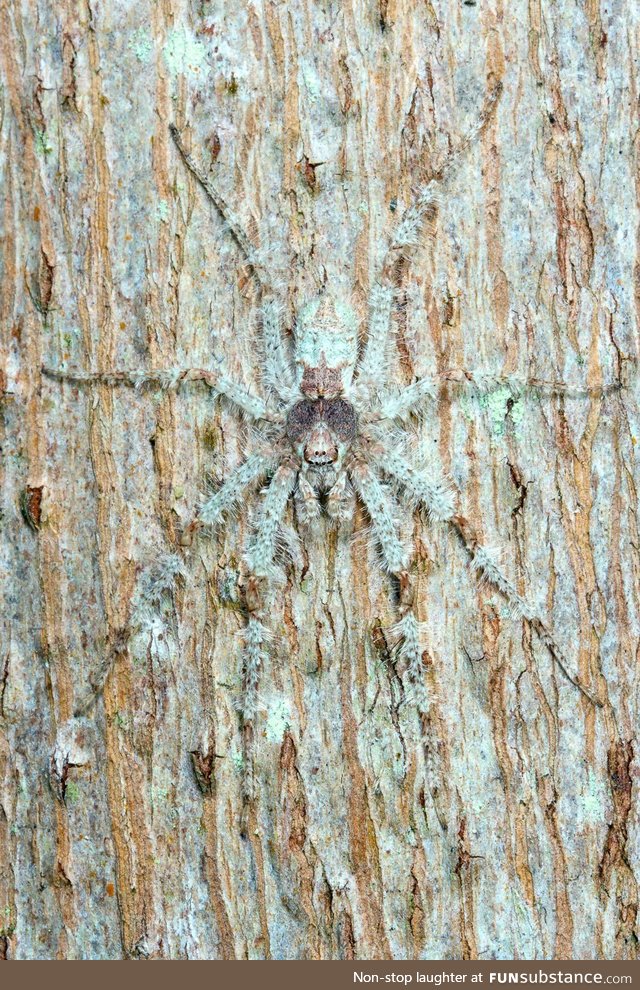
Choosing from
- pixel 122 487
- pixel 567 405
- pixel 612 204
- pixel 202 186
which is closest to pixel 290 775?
pixel 122 487

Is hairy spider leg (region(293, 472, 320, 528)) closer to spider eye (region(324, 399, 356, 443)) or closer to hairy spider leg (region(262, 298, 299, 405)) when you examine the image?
spider eye (region(324, 399, 356, 443))

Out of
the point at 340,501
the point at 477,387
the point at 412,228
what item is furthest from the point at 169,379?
the point at 477,387

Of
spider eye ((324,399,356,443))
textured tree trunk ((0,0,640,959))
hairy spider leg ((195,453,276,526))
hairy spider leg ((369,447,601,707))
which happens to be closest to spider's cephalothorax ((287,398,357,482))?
spider eye ((324,399,356,443))

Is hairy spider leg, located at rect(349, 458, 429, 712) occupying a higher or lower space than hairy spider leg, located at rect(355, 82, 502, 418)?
lower

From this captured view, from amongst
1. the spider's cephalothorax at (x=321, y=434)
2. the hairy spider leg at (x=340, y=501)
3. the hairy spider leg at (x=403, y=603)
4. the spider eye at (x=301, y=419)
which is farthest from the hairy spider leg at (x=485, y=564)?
the spider eye at (x=301, y=419)

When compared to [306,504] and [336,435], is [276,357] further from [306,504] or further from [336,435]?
[306,504]

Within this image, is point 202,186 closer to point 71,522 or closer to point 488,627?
point 71,522

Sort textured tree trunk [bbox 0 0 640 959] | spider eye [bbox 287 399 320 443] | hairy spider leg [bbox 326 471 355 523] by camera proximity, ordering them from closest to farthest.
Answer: textured tree trunk [bbox 0 0 640 959]
hairy spider leg [bbox 326 471 355 523]
spider eye [bbox 287 399 320 443]

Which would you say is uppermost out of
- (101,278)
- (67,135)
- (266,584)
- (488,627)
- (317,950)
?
(67,135)

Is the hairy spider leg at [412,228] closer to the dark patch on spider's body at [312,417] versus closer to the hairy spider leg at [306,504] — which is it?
the dark patch on spider's body at [312,417]
